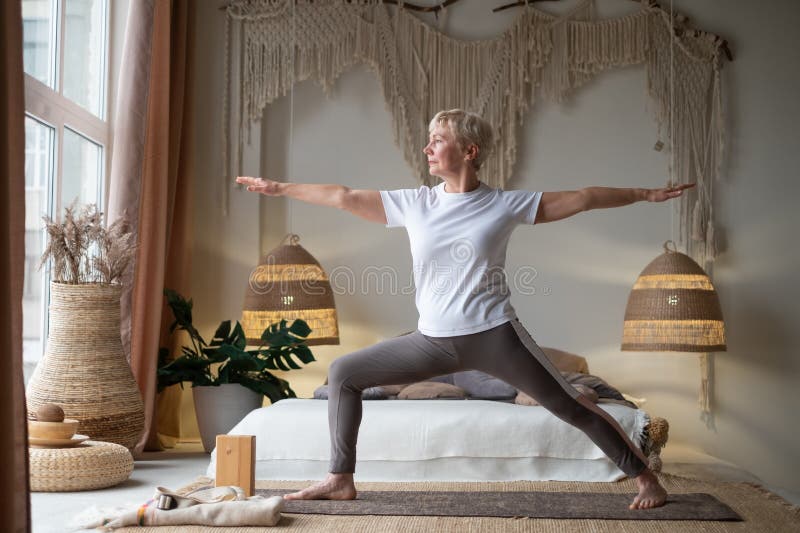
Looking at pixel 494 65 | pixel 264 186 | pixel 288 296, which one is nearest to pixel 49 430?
pixel 264 186

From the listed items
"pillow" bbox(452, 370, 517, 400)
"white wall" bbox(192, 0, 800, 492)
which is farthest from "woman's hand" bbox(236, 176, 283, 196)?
"white wall" bbox(192, 0, 800, 492)

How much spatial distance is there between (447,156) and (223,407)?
210 centimetres

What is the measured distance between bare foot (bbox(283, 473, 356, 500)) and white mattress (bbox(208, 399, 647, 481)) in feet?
1.62

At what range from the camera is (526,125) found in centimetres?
497

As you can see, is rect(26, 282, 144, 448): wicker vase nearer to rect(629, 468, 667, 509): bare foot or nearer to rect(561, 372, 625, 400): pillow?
rect(561, 372, 625, 400): pillow

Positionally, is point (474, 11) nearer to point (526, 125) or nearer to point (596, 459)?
point (526, 125)

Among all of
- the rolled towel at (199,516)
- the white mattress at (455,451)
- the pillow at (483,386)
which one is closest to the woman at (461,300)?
the rolled towel at (199,516)

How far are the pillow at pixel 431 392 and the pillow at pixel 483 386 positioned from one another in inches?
2.0

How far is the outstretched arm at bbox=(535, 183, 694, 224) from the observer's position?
8.95ft

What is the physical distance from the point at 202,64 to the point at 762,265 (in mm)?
3224

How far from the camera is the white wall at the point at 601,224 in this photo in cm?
480

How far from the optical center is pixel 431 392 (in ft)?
12.7

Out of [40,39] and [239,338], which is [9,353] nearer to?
[40,39]

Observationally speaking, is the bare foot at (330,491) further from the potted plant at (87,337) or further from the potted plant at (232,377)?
the potted plant at (232,377)
